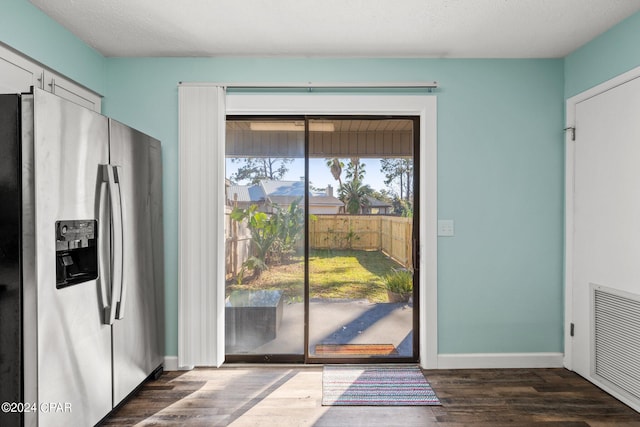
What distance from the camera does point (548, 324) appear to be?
294 centimetres

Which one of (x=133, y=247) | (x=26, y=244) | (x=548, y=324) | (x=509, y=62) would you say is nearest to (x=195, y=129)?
(x=133, y=247)

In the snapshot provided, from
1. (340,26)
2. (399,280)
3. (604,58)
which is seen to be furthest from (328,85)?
(604,58)

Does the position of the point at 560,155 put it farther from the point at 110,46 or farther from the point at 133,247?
the point at 110,46

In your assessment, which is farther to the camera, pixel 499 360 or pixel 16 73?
pixel 499 360

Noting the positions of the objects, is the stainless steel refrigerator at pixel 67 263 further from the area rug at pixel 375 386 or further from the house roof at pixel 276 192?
the area rug at pixel 375 386

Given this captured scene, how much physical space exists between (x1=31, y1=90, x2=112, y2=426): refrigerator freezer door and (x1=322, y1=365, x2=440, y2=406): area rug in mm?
1391

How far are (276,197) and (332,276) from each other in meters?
0.81

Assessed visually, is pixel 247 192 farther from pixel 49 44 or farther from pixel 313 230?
pixel 49 44

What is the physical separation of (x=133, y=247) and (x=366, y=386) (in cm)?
187

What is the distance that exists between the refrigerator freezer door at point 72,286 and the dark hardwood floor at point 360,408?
0.44 meters

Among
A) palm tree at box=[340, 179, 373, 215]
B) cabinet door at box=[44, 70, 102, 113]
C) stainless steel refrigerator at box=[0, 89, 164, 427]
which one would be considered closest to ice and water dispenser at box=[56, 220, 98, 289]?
stainless steel refrigerator at box=[0, 89, 164, 427]

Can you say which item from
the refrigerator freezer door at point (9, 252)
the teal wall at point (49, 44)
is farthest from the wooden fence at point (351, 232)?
the teal wall at point (49, 44)

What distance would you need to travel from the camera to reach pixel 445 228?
2.94 meters

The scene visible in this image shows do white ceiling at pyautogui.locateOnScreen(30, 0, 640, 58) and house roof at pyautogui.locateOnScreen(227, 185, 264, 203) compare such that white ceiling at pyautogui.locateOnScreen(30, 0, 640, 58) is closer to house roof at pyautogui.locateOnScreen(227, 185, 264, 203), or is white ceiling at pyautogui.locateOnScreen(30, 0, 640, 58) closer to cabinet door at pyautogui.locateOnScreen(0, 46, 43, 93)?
cabinet door at pyautogui.locateOnScreen(0, 46, 43, 93)
